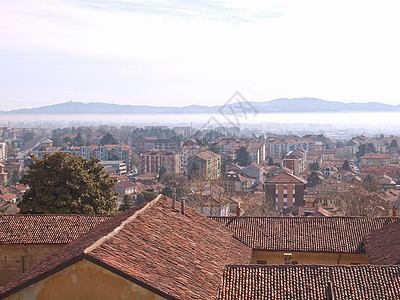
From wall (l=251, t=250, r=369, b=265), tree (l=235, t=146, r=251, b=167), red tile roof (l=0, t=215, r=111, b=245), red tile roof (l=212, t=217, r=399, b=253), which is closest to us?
red tile roof (l=0, t=215, r=111, b=245)

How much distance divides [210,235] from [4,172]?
71.6 m

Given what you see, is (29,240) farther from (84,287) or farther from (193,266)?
(84,287)

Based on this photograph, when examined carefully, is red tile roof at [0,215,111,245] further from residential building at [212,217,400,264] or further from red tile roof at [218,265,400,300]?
red tile roof at [218,265,400,300]

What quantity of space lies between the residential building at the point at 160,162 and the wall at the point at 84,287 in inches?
2840

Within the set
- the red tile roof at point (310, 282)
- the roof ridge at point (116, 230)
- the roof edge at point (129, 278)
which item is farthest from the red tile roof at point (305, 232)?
the roof edge at point (129, 278)

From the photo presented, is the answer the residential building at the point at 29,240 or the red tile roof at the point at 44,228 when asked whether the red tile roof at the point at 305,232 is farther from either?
the residential building at the point at 29,240

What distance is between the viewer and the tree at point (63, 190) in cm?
1864

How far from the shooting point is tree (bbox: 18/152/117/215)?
1864cm

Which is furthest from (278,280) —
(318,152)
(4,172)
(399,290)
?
(318,152)

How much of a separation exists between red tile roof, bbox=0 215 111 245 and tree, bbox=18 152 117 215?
381 cm

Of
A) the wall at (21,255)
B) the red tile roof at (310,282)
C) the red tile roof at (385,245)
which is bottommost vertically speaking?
the wall at (21,255)

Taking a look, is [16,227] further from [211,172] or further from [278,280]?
[211,172]

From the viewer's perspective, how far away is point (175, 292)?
7.80m

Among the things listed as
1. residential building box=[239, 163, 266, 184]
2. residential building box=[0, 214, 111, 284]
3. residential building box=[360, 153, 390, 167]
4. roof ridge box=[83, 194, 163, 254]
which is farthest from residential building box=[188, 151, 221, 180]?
roof ridge box=[83, 194, 163, 254]
